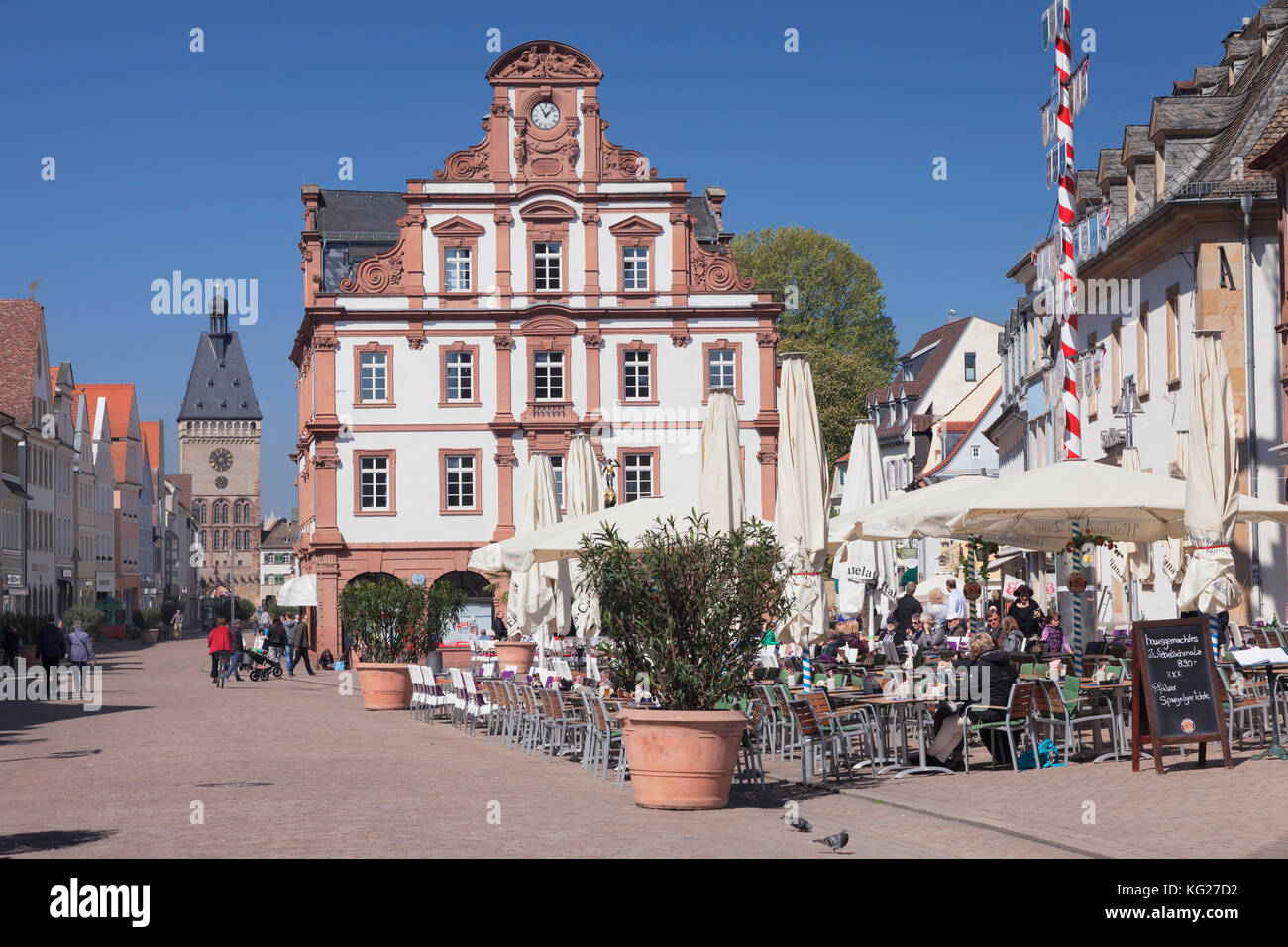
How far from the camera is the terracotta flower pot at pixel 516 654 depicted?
33.8 meters

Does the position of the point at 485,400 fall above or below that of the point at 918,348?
below

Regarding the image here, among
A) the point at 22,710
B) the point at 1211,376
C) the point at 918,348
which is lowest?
the point at 22,710

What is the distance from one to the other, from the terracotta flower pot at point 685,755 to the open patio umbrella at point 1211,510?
19.1 ft

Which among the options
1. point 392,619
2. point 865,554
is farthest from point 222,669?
point 865,554

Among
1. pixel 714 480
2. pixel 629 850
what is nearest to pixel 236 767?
pixel 714 480

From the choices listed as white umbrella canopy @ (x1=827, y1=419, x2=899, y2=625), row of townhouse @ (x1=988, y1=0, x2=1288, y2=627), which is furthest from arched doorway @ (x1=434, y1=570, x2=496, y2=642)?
white umbrella canopy @ (x1=827, y1=419, x2=899, y2=625)

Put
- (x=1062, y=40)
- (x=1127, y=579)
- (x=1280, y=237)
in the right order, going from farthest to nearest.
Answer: (x=1280, y=237)
(x=1127, y=579)
(x=1062, y=40)

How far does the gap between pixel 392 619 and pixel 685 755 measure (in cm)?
1559

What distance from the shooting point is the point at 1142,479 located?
17.9 metres

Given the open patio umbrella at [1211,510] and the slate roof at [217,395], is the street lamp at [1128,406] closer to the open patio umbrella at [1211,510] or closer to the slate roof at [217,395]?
the open patio umbrella at [1211,510]

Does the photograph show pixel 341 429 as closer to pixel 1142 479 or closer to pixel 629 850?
pixel 1142 479

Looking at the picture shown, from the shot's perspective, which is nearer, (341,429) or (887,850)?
(887,850)

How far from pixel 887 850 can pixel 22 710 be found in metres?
20.4
